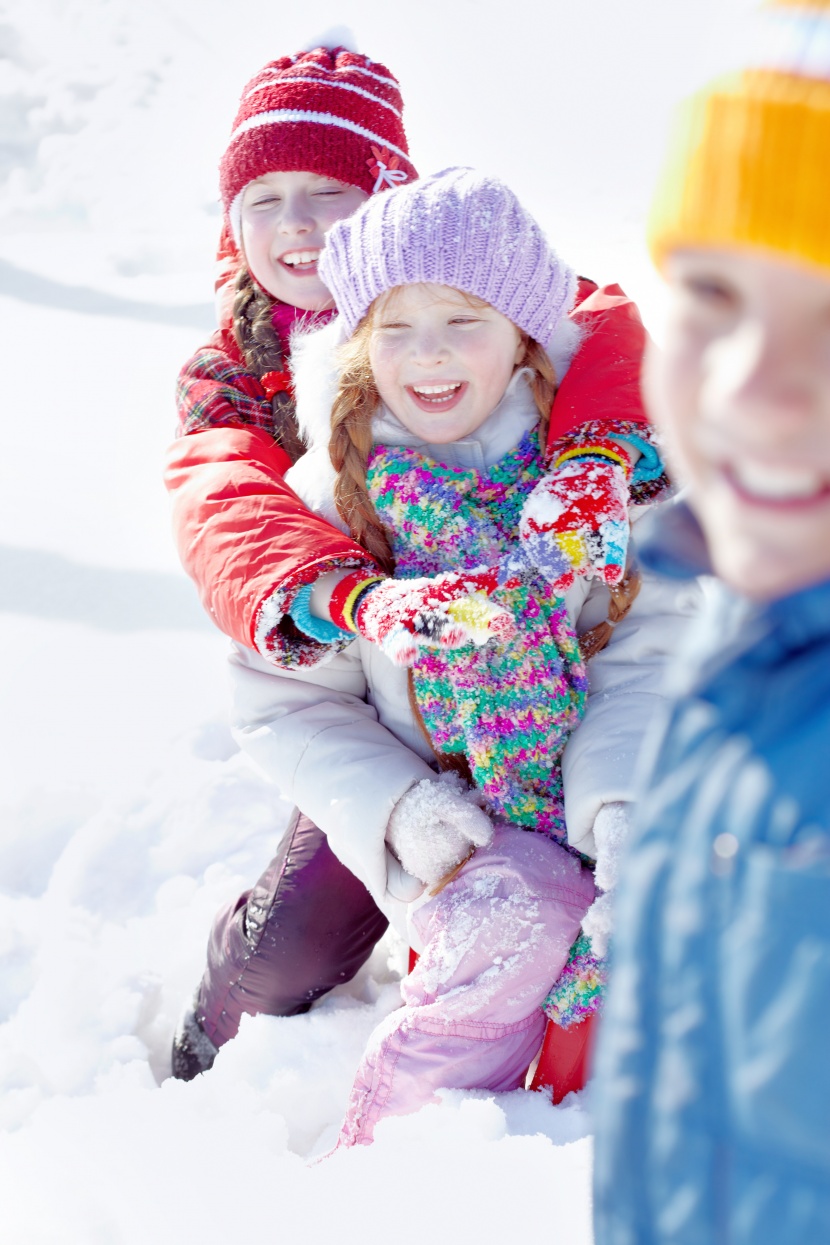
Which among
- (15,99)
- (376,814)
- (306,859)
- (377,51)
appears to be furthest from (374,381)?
(15,99)

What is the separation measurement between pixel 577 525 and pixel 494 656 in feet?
0.68

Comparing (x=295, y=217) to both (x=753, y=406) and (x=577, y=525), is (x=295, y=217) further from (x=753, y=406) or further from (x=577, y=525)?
(x=753, y=406)

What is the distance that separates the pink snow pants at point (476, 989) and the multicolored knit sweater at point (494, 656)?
10cm

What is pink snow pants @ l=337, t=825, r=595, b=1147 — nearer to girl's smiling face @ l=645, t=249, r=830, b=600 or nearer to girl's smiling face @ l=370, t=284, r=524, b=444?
girl's smiling face @ l=370, t=284, r=524, b=444

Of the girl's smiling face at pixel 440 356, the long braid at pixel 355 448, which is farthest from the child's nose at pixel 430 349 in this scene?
the long braid at pixel 355 448

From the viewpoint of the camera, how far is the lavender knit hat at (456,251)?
1.42 m

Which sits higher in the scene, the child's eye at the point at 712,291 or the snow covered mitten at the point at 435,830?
the child's eye at the point at 712,291

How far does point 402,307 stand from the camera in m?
1.46

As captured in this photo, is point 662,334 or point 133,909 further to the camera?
point 133,909

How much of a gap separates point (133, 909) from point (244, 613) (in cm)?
76

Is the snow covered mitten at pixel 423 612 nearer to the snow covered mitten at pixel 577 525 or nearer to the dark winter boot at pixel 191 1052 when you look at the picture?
the snow covered mitten at pixel 577 525

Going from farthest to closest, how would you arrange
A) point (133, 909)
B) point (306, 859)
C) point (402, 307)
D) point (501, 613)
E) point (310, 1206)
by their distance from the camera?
point (133, 909)
point (306, 859)
point (402, 307)
point (501, 613)
point (310, 1206)

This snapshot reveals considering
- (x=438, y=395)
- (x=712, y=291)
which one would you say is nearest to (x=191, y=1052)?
(x=438, y=395)

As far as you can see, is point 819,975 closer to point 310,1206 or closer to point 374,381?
point 310,1206
